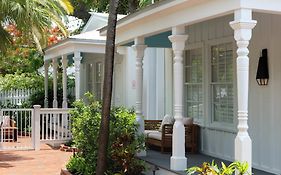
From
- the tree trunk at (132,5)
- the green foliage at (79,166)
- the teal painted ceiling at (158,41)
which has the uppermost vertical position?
the tree trunk at (132,5)

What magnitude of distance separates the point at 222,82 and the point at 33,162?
17.0ft

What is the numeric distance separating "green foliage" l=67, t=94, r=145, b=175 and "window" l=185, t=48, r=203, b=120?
213cm

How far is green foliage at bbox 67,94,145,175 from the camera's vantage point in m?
8.39

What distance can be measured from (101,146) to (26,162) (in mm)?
4455

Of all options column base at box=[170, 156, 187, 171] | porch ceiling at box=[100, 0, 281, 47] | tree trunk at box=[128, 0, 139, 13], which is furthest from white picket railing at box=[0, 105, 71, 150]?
tree trunk at box=[128, 0, 139, 13]

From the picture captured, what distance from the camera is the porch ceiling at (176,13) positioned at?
21.1 feet

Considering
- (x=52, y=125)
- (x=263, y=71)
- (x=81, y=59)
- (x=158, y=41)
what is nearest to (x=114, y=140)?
(x=263, y=71)

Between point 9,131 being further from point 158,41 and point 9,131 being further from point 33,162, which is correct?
point 158,41

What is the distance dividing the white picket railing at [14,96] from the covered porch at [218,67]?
9.40 m

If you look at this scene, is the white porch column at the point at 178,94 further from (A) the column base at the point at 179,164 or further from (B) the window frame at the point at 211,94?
(B) the window frame at the point at 211,94

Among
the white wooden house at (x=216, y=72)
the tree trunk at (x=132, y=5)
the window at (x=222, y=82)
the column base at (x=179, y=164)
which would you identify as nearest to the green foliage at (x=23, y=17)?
the white wooden house at (x=216, y=72)

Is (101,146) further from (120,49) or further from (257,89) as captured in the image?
(120,49)

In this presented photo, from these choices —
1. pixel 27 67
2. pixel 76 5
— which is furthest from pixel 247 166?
pixel 76 5

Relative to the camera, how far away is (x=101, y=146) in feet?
25.0
